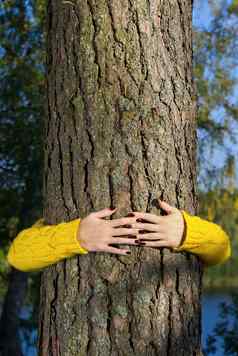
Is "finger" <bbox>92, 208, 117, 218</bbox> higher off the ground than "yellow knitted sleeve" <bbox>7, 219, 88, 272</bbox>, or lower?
higher

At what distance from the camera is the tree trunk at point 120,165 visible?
193 centimetres

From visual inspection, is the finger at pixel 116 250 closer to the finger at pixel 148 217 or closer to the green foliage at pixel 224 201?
the finger at pixel 148 217

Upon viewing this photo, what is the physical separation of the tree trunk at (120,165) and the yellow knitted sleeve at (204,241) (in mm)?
45

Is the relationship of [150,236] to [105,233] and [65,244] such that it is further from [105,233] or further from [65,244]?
[65,244]

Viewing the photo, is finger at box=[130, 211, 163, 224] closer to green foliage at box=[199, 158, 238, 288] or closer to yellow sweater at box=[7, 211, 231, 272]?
yellow sweater at box=[7, 211, 231, 272]

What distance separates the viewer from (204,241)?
2.04 m

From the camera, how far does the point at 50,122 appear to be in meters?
2.17

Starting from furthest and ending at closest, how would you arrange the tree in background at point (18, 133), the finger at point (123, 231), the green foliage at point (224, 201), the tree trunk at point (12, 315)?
the green foliage at point (224, 201), the tree trunk at point (12, 315), the tree in background at point (18, 133), the finger at point (123, 231)

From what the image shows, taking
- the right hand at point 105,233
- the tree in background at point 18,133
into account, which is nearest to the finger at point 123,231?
the right hand at point 105,233

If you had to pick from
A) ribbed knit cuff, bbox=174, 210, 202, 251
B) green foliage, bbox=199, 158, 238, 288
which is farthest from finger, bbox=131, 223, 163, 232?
green foliage, bbox=199, 158, 238, 288

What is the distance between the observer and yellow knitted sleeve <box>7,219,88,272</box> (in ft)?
6.45

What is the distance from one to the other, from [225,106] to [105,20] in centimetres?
912

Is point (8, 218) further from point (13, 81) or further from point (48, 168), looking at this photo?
point (48, 168)

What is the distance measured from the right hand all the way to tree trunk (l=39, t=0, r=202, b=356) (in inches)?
1.4
